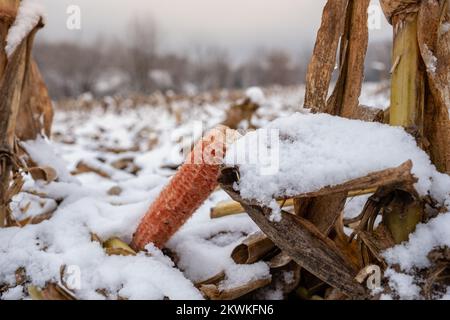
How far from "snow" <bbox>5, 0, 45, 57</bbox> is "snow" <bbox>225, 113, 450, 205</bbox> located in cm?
60

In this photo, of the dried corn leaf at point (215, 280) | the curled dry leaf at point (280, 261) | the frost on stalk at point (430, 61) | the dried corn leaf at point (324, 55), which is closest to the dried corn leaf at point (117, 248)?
the dried corn leaf at point (215, 280)

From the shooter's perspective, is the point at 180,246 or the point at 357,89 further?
the point at 180,246

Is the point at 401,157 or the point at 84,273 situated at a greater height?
the point at 401,157

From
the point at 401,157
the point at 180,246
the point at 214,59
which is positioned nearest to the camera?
the point at 401,157

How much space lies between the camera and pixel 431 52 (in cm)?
64

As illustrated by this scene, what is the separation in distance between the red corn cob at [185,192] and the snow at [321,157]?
0.22 ft

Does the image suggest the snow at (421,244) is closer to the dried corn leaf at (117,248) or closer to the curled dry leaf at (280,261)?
the curled dry leaf at (280,261)

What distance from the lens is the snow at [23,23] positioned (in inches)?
36.9

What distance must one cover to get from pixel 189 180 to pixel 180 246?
8.5 inches

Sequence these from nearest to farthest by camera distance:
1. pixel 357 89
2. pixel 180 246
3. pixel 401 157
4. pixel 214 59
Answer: pixel 401 157, pixel 357 89, pixel 180 246, pixel 214 59

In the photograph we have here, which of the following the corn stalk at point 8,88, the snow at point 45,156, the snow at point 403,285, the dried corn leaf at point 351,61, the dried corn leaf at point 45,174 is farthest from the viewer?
the snow at point 45,156

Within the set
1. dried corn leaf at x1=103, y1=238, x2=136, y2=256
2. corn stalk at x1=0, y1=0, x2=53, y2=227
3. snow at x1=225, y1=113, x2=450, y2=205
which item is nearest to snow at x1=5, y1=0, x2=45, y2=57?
corn stalk at x1=0, y1=0, x2=53, y2=227
